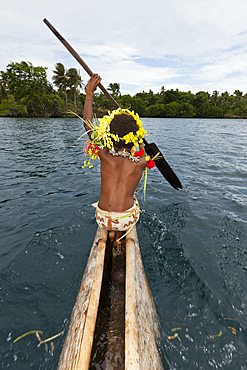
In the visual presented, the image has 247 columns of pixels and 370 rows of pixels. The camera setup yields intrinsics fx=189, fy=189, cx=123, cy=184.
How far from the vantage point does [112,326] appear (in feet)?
6.88

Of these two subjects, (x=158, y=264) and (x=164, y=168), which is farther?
(x=164, y=168)

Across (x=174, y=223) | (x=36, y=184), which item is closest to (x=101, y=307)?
(x=174, y=223)

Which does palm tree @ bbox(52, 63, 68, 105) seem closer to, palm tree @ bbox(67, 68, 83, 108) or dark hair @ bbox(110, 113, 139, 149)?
palm tree @ bbox(67, 68, 83, 108)

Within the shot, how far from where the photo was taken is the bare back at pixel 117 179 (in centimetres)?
262

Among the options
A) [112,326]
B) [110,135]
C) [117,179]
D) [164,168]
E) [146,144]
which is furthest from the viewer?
[164,168]

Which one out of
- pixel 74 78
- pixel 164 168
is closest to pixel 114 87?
pixel 74 78

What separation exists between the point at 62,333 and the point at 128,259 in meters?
1.21

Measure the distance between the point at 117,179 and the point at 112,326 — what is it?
173 centimetres

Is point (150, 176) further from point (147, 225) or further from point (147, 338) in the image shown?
point (147, 338)

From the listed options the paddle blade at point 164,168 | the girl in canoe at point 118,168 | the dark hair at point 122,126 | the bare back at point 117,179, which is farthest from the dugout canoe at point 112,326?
the paddle blade at point 164,168

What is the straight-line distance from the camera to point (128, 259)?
2432 millimetres

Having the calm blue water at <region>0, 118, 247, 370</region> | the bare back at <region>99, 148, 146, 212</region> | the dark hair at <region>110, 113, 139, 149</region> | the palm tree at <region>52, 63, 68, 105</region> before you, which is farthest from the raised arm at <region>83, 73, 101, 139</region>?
the palm tree at <region>52, 63, 68, 105</region>

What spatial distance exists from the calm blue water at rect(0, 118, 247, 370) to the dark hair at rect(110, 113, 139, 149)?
223 cm

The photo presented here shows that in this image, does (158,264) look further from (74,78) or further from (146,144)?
(74,78)
